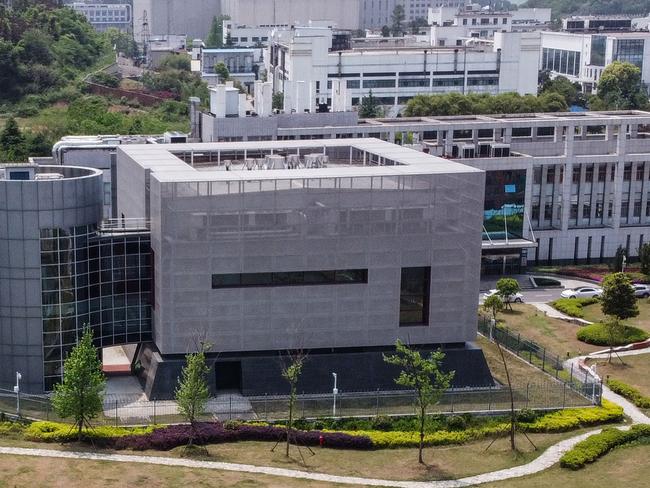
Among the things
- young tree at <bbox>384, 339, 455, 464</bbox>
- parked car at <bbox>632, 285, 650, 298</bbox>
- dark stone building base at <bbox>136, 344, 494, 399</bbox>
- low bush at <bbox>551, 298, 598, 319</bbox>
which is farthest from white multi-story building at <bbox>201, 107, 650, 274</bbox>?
young tree at <bbox>384, 339, 455, 464</bbox>

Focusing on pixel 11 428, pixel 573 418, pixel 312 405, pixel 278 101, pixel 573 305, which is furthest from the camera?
pixel 278 101

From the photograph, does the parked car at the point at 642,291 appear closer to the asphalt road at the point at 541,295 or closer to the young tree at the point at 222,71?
the asphalt road at the point at 541,295

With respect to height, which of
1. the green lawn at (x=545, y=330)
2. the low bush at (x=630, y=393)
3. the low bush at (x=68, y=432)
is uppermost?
the low bush at (x=68, y=432)

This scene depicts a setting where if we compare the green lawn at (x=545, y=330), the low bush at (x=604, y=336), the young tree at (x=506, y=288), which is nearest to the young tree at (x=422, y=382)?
the green lawn at (x=545, y=330)

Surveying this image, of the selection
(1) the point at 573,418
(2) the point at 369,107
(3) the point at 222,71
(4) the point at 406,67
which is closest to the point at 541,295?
(1) the point at 573,418

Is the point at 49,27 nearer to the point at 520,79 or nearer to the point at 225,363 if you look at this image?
the point at 520,79

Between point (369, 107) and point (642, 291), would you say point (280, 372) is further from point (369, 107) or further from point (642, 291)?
point (369, 107)

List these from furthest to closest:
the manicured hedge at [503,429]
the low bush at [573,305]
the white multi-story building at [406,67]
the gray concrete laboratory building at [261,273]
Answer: the white multi-story building at [406,67], the low bush at [573,305], the gray concrete laboratory building at [261,273], the manicured hedge at [503,429]
